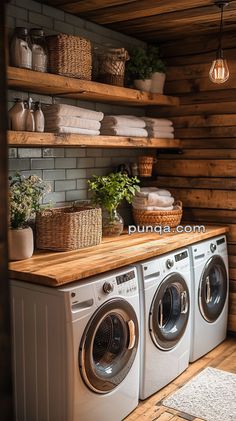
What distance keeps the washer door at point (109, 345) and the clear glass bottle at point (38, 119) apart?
1044 mm

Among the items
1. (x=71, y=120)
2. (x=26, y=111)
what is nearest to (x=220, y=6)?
(x=71, y=120)

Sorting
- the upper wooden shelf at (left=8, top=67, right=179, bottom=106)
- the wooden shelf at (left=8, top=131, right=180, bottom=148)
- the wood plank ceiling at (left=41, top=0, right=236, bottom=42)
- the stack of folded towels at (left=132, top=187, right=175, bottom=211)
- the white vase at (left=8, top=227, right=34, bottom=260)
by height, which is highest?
the wood plank ceiling at (left=41, top=0, right=236, bottom=42)

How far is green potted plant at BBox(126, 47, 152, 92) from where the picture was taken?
358 cm

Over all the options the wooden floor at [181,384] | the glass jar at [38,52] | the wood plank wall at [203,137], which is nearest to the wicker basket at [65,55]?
the glass jar at [38,52]

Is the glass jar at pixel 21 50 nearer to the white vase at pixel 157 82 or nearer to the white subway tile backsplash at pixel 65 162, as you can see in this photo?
the white subway tile backsplash at pixel 65 162

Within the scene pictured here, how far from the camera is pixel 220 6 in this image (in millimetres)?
2971

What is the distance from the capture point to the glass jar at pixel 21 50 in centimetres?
260

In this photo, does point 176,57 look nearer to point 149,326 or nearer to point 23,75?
point 23,75

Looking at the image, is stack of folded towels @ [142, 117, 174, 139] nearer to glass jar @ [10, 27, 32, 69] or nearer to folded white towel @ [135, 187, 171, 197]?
folded white towel @ [135, 187, 171, 197]

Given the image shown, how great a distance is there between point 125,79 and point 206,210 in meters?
1.25

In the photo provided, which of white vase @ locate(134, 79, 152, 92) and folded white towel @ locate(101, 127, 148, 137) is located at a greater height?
white vase @ locate(134, 79, 152, 92)

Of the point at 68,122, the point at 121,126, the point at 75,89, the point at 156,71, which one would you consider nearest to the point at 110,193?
the point at 121,126

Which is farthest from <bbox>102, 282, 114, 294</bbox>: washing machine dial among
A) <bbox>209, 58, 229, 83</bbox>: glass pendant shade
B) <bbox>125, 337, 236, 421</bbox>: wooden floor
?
<bbox>209, 58, 229, 83</bbox>: glass pendant shade

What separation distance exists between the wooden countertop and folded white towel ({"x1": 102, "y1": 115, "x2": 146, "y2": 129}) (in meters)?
0.80
